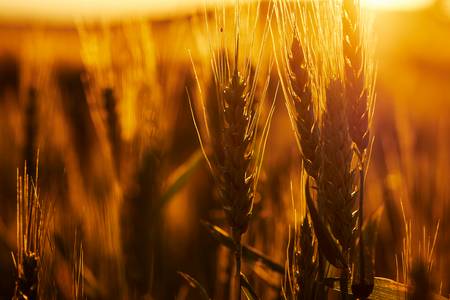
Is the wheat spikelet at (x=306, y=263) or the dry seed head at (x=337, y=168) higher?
the dry seed head at (x=337, y=168)

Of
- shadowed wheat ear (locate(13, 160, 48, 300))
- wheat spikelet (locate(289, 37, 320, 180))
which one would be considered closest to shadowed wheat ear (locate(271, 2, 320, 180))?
wheat spikelet (locate(289, 37, 320, 180))

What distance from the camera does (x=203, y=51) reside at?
1648mm

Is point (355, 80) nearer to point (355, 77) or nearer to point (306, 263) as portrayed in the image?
point (355, 77)

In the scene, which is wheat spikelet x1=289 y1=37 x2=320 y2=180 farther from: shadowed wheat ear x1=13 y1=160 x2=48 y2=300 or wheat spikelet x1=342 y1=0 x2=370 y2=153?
shadowed wheat ear x1=13 y1=160 x2=48 y2=300

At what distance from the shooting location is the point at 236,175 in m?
1.11

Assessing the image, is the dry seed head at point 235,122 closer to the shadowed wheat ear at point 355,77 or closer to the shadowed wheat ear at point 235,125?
the shadowed wheat ear at point 235,125

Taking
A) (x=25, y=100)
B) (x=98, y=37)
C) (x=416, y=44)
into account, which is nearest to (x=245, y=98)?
(x=98, y=37)

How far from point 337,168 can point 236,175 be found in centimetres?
20

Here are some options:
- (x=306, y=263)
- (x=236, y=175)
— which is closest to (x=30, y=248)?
(x=236, y=175)

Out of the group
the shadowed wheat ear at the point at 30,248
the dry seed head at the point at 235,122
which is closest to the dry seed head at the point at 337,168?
the dry seed head at the point at 235,122

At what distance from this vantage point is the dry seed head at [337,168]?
40.8 inches

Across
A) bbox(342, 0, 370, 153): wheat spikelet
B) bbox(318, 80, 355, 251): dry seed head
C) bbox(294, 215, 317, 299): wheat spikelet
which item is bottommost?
bbox(294, 215, 317, 299): wheat spikelet

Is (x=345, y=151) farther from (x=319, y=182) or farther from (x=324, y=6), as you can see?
(x=324, y=6)

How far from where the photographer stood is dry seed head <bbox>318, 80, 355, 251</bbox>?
40.8 inches
